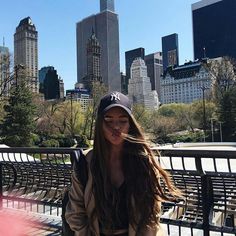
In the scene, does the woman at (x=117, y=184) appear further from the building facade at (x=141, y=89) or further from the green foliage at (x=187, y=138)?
the building facade at (x=141, y=89)

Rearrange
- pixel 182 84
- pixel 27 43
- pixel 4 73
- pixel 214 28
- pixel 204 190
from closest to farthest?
pixel 204 190 → pixel 4 73 → pixel 27 43 → pixel 214 28 → pixel 182 84

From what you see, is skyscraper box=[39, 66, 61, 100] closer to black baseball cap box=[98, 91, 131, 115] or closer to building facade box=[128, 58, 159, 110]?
building facade box=[128, 58, 159, 110]

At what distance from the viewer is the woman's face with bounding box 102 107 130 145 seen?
2053 millimetres

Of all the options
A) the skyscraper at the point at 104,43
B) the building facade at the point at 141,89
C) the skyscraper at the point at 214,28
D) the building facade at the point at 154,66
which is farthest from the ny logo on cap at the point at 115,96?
the building facade at the point at 154,66

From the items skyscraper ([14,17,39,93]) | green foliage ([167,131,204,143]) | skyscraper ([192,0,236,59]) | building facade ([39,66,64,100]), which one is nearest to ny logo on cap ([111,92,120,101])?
green foliage ([167,131,204,143])

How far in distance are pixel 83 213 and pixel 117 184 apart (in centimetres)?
24

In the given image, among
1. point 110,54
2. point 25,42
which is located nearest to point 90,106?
point 25,42

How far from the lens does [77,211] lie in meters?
2.02

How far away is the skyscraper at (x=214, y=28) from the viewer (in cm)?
10319

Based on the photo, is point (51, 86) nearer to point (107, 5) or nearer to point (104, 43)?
point (104, 43)

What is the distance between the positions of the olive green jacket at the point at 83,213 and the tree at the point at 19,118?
112 ft

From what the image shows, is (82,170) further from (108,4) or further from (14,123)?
(108,4)

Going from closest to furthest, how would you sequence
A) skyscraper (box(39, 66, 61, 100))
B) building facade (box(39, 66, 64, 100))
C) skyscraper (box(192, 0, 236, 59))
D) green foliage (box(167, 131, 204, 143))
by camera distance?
1. green foliage (box(167, 131, 204, 143))
2. skyscraper (box(39, 66, 61, 100))
3. building facade (box(39, 66, 64, 100))
4. skyscraper (box(192, 0, 236, 59))

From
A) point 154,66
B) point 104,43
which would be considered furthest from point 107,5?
point 104,43
